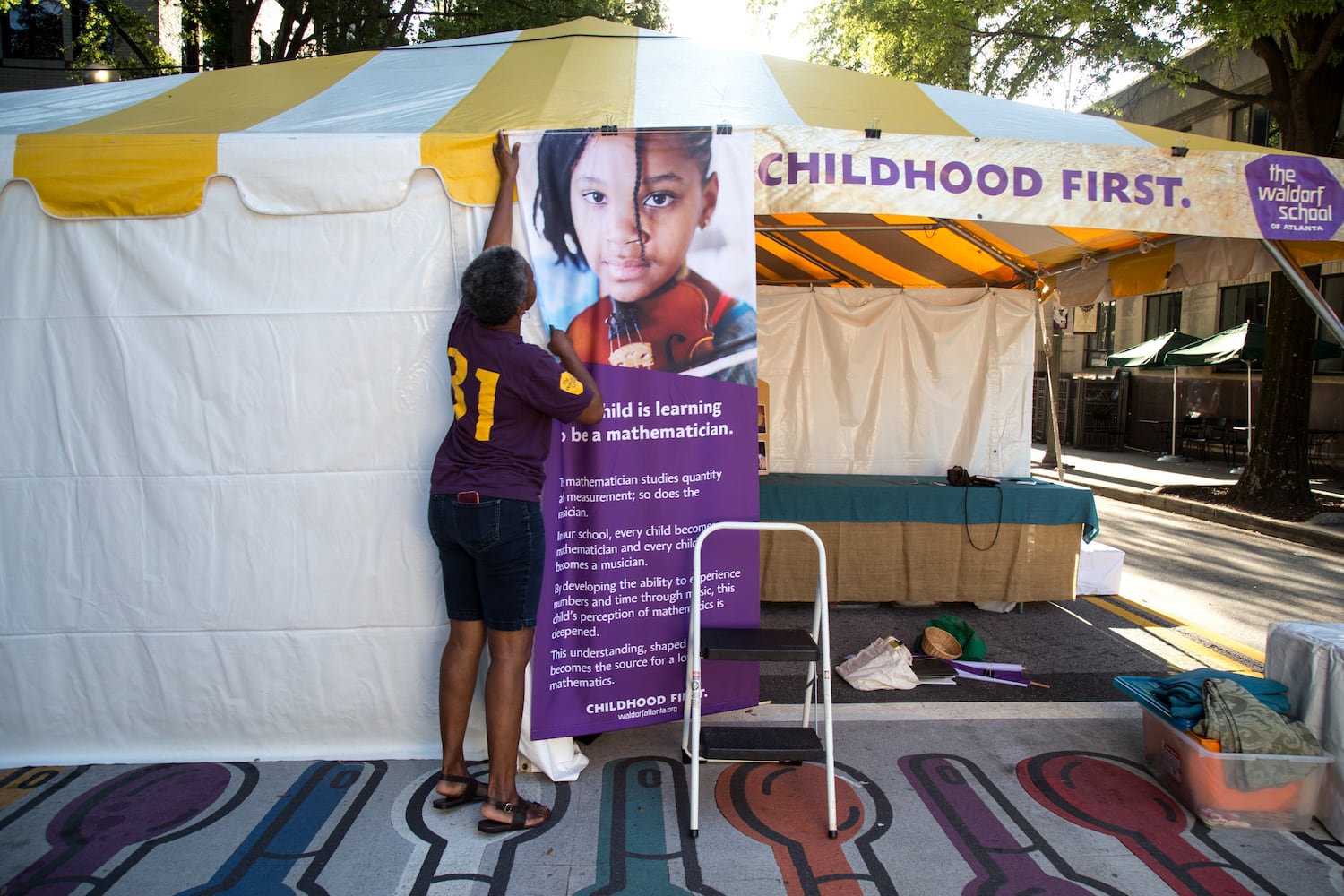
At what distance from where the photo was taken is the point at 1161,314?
72.0 ft

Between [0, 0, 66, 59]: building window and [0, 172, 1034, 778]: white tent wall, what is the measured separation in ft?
59.5

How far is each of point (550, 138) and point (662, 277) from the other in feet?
2.47

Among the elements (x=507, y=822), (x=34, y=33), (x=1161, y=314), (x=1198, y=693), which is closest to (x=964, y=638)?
(x=1198, y=693)

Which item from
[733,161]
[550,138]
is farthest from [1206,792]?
[550,138]

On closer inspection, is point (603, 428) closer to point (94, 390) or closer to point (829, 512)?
point (94, 390)

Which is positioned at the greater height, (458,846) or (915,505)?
(915,505)

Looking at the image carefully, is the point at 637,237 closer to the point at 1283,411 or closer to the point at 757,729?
the point at 757,729

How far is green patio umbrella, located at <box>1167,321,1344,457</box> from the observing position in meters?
13.6

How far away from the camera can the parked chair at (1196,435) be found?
17.4 meters

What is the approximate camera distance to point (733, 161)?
3.65 meters

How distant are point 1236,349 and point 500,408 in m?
14.7

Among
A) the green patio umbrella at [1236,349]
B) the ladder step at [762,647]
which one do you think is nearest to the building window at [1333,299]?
the green patio umbrella at [1236,349]

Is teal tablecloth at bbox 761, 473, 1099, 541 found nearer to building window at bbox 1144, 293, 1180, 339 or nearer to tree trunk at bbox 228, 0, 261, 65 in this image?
tree trunk at bbox 228, 0, 261, 65

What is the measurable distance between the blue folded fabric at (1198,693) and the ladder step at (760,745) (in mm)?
1587
